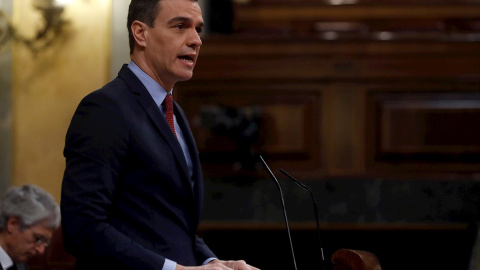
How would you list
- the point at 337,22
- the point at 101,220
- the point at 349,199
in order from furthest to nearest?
the point at 337,22, the point at 349,199, the point at 101,220

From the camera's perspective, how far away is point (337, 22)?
4.02 metres

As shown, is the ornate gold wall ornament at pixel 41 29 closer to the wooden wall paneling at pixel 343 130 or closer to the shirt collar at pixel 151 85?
the wooden wall paneling at pixel 343 130

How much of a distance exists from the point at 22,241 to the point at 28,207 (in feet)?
0.49

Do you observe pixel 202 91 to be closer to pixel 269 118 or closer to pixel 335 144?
pixel 269 118

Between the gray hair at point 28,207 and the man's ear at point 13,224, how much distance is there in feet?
0.03

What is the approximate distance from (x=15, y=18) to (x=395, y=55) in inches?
83.4

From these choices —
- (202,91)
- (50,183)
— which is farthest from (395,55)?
(50,183)

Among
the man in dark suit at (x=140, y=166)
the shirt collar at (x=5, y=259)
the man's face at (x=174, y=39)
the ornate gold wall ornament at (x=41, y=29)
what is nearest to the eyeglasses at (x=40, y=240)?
the shirt collar at (x=5, y=259)

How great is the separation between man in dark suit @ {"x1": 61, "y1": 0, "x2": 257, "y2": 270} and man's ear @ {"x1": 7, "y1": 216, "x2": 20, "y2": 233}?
77.6 inches

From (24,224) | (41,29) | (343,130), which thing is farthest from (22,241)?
(343,130)

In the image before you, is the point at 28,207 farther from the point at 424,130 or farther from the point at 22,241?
the point at 424,130

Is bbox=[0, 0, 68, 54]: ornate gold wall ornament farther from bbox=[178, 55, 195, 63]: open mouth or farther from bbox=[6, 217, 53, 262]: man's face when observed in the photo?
bbox=[178, 55, 195, 63]: open mouth

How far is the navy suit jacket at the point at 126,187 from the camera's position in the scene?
1331 mm

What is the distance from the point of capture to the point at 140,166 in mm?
1399
